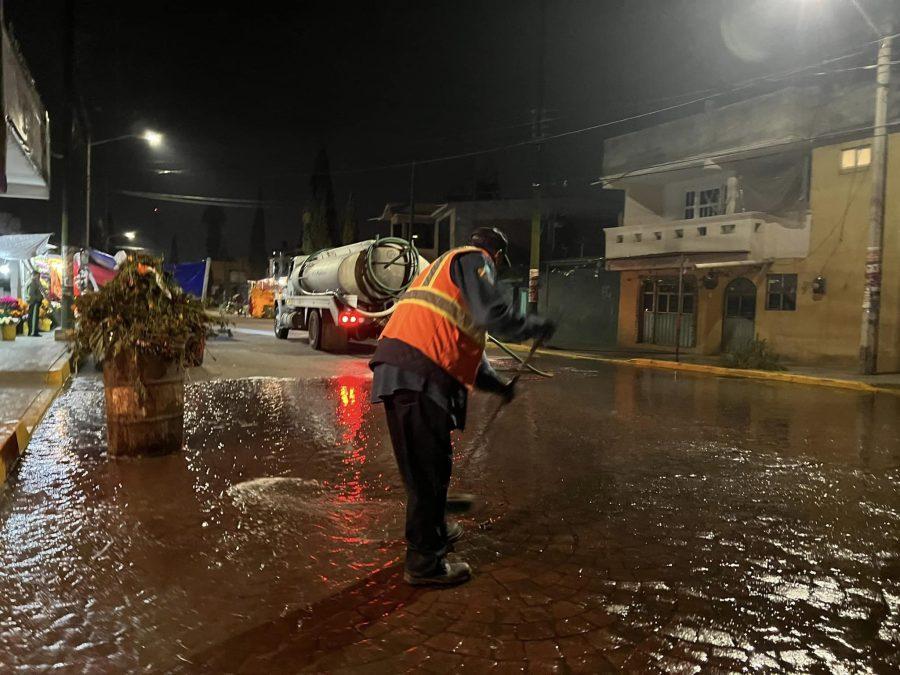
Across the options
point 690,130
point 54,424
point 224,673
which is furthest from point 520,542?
point 690,130

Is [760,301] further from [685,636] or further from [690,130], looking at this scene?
[685,636]

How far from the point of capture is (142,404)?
591 cm

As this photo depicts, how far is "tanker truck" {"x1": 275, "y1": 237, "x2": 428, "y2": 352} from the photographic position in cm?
1677

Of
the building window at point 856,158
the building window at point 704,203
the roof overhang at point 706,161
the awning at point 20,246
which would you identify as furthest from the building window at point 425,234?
the building window at point 856,158

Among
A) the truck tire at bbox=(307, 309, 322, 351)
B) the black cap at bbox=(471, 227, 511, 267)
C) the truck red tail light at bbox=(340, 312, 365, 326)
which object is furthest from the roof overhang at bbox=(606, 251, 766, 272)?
the black cap at bbox=(471, 227, 511, 267)

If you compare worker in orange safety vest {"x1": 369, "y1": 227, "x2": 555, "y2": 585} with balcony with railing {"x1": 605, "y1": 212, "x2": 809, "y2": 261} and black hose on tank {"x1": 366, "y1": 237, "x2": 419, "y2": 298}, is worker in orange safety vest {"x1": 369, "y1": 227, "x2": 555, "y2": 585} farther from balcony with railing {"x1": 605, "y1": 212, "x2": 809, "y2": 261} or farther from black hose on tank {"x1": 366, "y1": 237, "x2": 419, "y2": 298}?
balcony with railing {"x1": 605, "y1": 212, "x2": 809, "y2": 261}

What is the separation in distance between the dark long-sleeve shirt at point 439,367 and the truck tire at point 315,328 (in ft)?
48.6

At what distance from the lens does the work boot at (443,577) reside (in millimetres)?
3518

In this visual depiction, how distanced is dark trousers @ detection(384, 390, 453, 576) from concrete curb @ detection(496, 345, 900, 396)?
12.1 meters

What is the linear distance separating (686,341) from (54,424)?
1780cm

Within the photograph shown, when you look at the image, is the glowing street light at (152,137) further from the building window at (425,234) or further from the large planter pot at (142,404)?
the building window at (425,234)

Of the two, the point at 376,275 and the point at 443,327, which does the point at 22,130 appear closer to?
the point at 443,327

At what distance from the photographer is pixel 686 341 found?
21.1 m

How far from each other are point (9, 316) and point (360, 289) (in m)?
8.28
